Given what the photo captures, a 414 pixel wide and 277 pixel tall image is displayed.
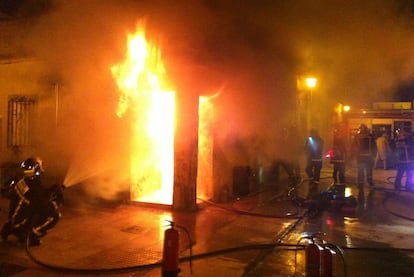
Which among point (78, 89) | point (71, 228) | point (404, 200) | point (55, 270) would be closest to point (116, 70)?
point (78, 89)

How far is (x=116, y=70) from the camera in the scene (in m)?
8.38

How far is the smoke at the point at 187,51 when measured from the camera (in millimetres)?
6453

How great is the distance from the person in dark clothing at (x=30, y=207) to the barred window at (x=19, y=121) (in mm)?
4060

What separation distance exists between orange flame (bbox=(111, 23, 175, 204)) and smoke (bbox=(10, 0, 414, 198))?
0.20m

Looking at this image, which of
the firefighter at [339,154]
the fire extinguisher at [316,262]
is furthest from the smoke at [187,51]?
the fire extinguisher at [316,262]

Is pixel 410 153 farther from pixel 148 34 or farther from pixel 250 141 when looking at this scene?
pixel 148 34

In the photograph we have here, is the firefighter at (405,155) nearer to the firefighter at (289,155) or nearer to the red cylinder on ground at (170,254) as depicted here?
the firefighter at (289,155)

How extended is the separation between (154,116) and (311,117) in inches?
346

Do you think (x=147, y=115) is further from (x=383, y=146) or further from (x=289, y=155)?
(x=383, y=146)

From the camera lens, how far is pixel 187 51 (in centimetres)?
764

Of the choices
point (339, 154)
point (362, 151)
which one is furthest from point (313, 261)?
point (362, 151)

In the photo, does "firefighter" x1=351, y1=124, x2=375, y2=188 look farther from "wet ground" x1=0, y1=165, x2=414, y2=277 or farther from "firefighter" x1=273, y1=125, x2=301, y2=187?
"firefighter" x1=273, y1=125, x2=301, y2=187

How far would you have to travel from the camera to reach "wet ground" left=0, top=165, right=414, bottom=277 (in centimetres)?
493

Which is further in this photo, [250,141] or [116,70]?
[250,141]
